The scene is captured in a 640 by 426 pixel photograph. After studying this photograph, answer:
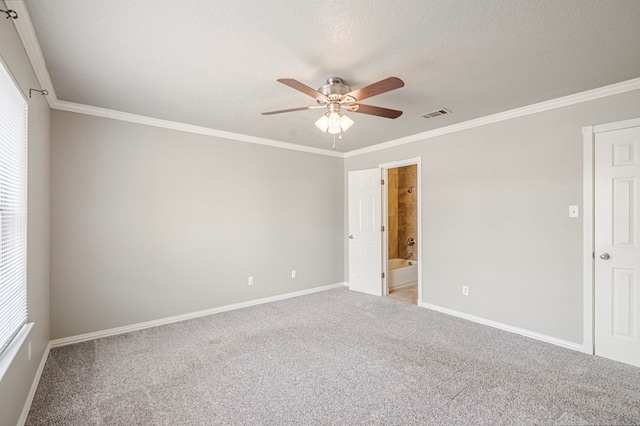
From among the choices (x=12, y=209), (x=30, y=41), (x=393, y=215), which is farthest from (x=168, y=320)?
(x=393, y=215)

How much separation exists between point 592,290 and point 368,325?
2.26 meters

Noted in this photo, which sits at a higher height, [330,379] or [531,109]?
[531,109]

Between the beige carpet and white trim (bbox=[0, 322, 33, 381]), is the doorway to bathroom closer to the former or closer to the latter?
the beige carpet

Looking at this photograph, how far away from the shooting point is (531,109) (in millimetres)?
3260

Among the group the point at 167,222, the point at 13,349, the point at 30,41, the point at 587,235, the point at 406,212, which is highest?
the point at 30,41

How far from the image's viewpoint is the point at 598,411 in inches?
80.1

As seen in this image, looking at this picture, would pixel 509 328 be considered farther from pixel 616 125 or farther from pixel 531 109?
pixel 531 109

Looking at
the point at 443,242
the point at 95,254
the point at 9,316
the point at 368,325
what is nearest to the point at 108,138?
the point at 95,254

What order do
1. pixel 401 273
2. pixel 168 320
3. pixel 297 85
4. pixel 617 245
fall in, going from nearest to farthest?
pixel 297 85 < pixel 617 245 < pixel 168 320 < pixel 401 273

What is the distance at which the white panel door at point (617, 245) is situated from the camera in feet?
8.77

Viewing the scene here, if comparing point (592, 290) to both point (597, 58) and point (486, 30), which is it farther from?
point (486, 30)

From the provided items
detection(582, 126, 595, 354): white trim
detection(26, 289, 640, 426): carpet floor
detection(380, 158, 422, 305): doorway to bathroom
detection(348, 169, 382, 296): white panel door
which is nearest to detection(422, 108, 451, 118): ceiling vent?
detection(582, 126, 595, 354): white trim

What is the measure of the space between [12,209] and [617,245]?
4.78 m

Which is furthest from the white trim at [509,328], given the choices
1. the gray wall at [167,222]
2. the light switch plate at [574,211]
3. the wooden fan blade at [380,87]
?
the wooden fan blade at [380,87]
